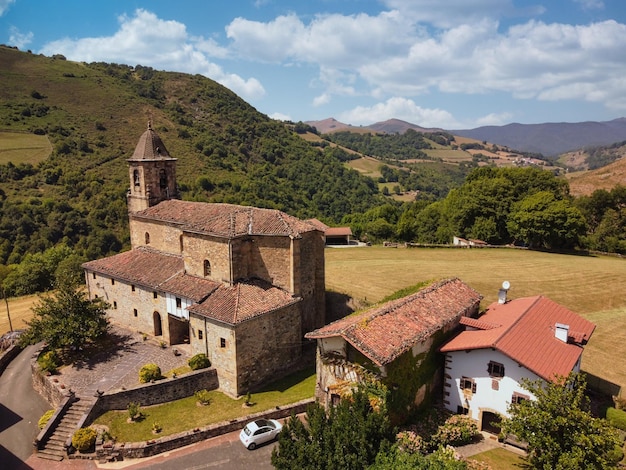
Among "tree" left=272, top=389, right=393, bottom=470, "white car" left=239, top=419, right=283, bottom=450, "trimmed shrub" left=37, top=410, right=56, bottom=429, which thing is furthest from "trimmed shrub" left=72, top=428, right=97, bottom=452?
"tree" left=272, top=389, right=393, bottom=470

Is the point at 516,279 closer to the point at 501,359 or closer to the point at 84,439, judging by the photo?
the point at 501,359

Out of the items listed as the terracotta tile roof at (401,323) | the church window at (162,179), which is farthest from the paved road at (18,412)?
the church window at (162,179)

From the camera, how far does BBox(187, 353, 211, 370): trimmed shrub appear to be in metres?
27.2

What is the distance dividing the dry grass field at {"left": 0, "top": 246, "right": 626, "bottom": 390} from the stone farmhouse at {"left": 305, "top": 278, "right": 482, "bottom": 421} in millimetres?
11264

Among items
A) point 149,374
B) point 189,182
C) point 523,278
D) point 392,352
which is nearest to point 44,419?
point 149,374

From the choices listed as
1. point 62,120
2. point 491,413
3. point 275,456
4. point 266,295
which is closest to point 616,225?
point 491,413

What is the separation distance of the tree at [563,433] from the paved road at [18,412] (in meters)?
25.6

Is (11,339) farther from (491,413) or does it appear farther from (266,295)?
(491,413)

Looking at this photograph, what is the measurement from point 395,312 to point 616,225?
194 ft

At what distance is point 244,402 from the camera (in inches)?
1011

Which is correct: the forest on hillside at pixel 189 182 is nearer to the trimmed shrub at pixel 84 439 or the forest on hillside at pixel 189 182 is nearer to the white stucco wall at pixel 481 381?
the trimmed shrub at pixel 84 439

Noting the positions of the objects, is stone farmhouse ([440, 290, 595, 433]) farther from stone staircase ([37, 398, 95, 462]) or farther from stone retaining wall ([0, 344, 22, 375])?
stone retaining wall ([0, 344, 22, 375])

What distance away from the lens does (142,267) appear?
35.6 m

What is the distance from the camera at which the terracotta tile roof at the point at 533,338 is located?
66.9 feet
